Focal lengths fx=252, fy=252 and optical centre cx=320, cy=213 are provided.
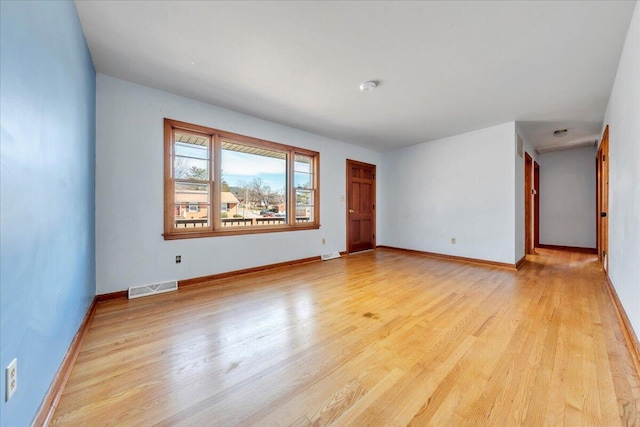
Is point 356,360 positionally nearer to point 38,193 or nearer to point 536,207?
point 38,193

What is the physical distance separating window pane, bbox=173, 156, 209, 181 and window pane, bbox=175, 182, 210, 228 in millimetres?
105

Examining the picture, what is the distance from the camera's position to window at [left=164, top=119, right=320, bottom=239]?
3.26 m

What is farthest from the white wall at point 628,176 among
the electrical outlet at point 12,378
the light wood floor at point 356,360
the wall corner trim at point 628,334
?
the electrical outlet at point 12,378

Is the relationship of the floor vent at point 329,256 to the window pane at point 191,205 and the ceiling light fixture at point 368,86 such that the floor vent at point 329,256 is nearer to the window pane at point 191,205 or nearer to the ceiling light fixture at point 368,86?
the window pane at point 191,205

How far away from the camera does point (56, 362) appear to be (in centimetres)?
141

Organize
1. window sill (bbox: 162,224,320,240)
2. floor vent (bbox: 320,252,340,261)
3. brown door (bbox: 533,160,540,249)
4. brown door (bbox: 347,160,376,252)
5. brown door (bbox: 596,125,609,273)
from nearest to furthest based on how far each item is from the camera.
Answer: window sill (bbox: 162,224,320,240) → brown door (bbox: 596,125,609,273) → floor vent (bbox: 320,252,340,261) → brown door (bbox: 347,160,376,252) → brown door (bbox: 533,160,540,249)

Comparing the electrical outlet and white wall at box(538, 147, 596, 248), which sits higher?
white wall at box(538, 147, 596, 248)

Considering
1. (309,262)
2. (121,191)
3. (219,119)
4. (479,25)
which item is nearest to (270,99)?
(219,119)

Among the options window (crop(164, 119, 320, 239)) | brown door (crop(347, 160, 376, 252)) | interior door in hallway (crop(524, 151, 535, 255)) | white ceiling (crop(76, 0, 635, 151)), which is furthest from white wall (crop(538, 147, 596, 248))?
window (crop(164, 119, 320, 239))

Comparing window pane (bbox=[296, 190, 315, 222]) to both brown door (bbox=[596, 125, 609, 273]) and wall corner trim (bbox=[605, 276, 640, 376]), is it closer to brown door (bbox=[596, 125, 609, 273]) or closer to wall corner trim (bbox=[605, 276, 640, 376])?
wall corner trim (bbox=[605, 276, 640, 376])

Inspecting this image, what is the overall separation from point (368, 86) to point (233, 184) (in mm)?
2306

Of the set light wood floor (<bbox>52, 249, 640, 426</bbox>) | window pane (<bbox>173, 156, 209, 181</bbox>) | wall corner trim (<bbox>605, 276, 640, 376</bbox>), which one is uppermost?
window pane (<bbox>173, 156, 209, 181</bbox>)

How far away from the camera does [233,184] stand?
380cm

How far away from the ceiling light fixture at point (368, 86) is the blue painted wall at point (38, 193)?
2.51 metres
